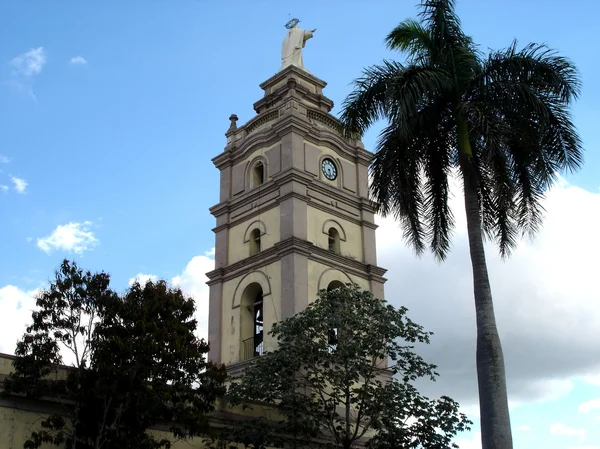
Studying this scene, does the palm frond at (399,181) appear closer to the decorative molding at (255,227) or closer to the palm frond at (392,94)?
the palm frond at (392,94)

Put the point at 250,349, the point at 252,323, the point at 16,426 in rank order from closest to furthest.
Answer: the point at 16,426, the point at 250,349, the point at 252,323

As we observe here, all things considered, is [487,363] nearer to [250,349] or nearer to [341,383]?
[341,383]

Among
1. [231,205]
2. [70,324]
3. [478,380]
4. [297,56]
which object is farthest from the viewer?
[297,56]

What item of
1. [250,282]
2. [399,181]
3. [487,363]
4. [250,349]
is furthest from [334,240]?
[487,363]

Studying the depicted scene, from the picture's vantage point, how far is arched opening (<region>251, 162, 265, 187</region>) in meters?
30.2

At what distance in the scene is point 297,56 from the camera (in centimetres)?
3259

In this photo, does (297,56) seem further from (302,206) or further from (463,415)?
(463,415)

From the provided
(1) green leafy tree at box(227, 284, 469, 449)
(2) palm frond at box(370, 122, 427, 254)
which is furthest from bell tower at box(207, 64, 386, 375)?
(2) palm frond at box(370, 122, 427, 254)

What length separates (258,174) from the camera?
30406mm

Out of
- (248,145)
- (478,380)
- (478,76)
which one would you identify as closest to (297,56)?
(248,145)

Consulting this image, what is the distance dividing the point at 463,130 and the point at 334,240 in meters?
11.6

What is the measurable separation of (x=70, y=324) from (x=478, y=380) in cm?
832

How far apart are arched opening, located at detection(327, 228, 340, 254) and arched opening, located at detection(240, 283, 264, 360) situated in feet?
9.21

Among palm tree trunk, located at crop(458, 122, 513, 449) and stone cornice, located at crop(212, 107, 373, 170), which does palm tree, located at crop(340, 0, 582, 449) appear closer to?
palm tree trunk, located at crop(458, 122, 513, 449)
